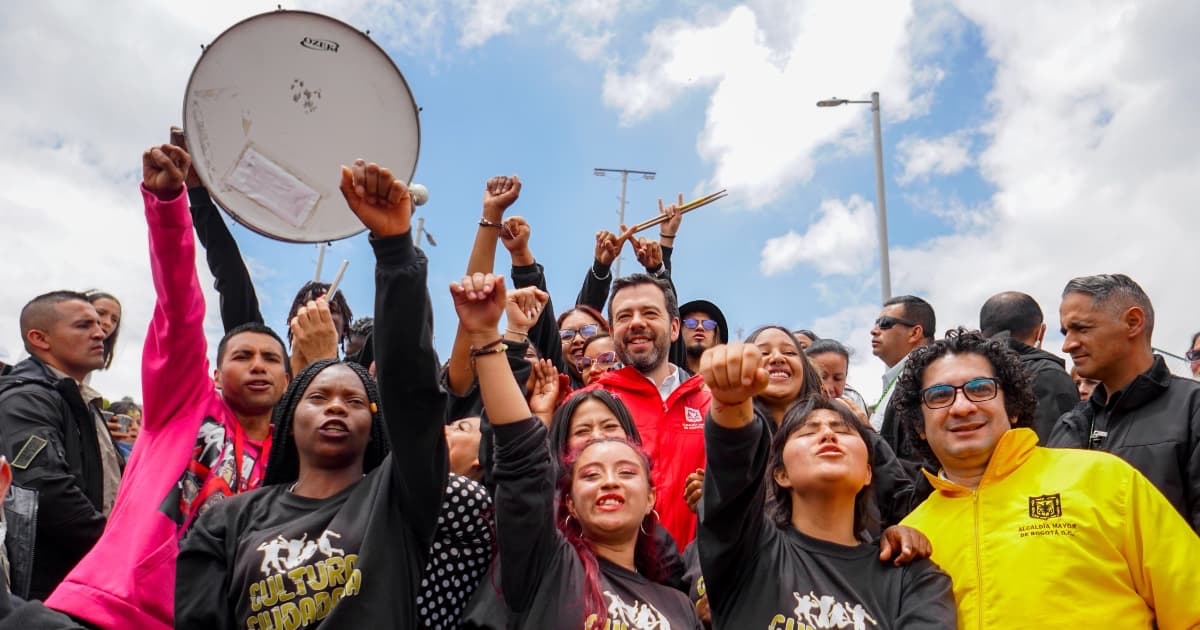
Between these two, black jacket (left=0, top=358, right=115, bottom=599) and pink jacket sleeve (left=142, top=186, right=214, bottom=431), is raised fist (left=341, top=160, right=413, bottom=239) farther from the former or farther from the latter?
black jacket (left=0, top=358, right=115, bottom=599)

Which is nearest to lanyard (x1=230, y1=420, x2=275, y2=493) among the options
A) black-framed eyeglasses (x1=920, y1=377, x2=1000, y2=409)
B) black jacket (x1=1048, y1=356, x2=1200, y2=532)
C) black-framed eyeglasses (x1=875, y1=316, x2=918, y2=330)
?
black-framed eyeglasses (x1=920, y1=377, x2=1000, y2=409)

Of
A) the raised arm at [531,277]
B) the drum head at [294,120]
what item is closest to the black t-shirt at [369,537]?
the drum head at [294,120]

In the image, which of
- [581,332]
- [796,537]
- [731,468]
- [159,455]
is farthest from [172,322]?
[581,332]

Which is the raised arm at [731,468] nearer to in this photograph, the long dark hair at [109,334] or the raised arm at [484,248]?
the raised arm at [484,248]

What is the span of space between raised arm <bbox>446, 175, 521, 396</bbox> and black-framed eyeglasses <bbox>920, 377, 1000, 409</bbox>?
196 centimetres

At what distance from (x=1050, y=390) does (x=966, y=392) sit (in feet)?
5.56

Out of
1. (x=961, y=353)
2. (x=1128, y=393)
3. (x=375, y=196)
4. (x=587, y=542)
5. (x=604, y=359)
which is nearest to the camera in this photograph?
(x=375, y=196)

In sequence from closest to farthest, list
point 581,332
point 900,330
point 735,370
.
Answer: point 735,370
point 581,332
point 900,330

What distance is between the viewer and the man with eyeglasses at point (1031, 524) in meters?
2.92

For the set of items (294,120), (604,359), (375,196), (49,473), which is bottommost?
(49,473)

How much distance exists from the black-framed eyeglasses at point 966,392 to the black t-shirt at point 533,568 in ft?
4.27

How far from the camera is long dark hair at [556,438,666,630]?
3.04 meters

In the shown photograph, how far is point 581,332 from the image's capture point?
5852 millimetres

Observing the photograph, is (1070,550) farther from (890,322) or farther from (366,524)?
(890,322)
